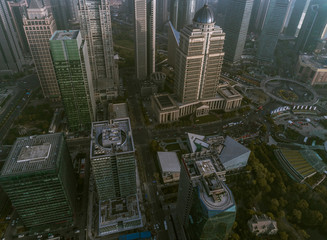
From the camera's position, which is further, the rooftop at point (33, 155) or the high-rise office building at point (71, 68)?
the high-rise office building at point (71, 68)

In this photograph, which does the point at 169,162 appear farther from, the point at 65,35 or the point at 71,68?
the point at 65,35

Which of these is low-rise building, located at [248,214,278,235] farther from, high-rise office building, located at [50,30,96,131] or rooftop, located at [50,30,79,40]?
rooftop, located at [50,30,79,40]

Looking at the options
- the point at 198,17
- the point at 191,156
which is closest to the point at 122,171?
the point at 191,156

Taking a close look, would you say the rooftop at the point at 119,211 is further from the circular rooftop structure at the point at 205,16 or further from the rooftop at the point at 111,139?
the circular rooftop structure at the point at 205,16

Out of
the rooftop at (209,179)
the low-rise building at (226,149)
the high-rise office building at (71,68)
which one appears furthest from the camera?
the low-rise building at (226,149)

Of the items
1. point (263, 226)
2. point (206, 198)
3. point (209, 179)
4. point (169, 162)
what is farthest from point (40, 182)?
point (263, 226)

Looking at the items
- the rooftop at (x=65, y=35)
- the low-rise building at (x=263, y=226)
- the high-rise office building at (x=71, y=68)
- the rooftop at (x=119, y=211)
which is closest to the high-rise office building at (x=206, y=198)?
the low-rise building at (x=263, y=226)

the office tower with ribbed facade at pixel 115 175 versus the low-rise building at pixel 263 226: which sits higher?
the office tower with ribbed facade at pixel 115 175
